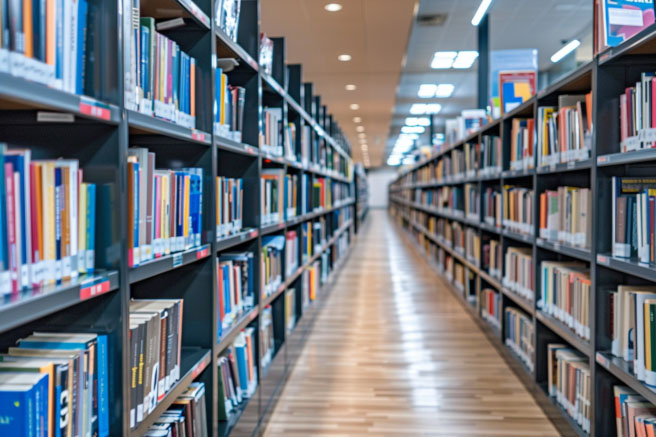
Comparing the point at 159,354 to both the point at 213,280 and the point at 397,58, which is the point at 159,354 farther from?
the point at 397,58

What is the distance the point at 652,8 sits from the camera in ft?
8.04

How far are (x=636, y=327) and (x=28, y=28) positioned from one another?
2.19 metres

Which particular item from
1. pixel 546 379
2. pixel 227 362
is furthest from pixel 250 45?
pixel 546 379

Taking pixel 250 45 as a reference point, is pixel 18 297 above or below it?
below

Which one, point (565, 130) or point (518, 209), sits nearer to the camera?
point (565, 130)

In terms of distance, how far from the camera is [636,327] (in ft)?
7.03

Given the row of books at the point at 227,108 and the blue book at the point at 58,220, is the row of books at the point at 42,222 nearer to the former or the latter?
the blue book at the point at 58,220

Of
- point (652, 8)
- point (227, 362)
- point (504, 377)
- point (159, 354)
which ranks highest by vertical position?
point (652, 8)

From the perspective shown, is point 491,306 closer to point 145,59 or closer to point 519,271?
point 519,271

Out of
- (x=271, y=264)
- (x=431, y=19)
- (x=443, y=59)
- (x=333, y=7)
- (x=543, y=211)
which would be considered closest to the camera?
(x=543, y=211)

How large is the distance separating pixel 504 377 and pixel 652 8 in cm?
252

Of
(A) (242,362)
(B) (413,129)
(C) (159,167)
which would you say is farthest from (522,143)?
(B) (413,129)

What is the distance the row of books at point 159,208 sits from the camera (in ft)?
4.89

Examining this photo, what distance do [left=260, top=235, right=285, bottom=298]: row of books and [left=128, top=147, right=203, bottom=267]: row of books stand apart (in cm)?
109
